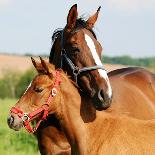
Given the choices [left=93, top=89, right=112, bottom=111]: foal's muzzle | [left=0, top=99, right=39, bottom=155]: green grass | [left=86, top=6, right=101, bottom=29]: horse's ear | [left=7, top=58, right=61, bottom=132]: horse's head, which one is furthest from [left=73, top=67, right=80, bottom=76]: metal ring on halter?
[left=0, top=99, right=39, bottom=155]: green grass

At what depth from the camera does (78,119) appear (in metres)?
6.46

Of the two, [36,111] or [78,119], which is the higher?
[36,111]

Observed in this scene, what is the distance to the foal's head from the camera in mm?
6254

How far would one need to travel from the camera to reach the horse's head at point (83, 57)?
626 centimetres

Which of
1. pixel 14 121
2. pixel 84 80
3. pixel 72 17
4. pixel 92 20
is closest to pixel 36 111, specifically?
pixel 14 121

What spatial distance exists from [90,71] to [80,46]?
0.36 metres

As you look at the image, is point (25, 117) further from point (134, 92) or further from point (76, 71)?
point (134, 92)

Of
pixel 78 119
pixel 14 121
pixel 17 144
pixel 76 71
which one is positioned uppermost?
pixel 76 71

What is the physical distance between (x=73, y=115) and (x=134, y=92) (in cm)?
215

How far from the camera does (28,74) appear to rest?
1988 inches

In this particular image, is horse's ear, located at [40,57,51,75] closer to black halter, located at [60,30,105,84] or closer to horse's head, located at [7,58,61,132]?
horse's head, located at [7,58,61,132]

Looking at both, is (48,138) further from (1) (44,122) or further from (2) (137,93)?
(2) (137,93)

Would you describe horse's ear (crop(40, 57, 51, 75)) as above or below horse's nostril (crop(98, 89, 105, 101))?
above

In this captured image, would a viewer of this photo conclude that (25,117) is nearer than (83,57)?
Yes
